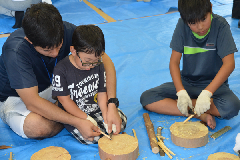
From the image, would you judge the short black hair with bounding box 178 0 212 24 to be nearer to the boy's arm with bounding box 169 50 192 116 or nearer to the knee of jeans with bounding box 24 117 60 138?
the boy's arm with bounding box 169 50 192 116

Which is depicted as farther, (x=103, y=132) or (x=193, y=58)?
(x=193, y=58)

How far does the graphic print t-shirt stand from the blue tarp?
9.8 inches

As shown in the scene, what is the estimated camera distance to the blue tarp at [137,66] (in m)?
1.46

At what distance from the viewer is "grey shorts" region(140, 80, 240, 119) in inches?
62.2

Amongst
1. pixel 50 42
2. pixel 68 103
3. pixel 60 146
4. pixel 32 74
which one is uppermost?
pixel 50 42

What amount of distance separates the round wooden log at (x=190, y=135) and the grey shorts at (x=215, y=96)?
0.69ft

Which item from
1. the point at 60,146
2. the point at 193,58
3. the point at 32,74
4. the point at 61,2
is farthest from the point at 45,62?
the point at 61,2

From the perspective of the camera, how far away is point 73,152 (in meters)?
1.46

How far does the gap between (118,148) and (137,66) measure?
1.20 metres

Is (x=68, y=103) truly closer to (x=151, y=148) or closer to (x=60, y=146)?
(x=60, y=146)

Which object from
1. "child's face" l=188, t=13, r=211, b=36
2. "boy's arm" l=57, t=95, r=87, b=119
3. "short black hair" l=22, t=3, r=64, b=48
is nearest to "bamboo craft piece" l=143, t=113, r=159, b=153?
"boy's arm" l=57, t=95, r=87, b=119

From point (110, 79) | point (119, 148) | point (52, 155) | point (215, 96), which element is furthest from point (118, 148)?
point (215, 96)

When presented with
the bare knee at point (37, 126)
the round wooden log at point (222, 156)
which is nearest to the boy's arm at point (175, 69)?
the round wooden log at point (222, 156)

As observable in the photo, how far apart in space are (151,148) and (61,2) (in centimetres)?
390
